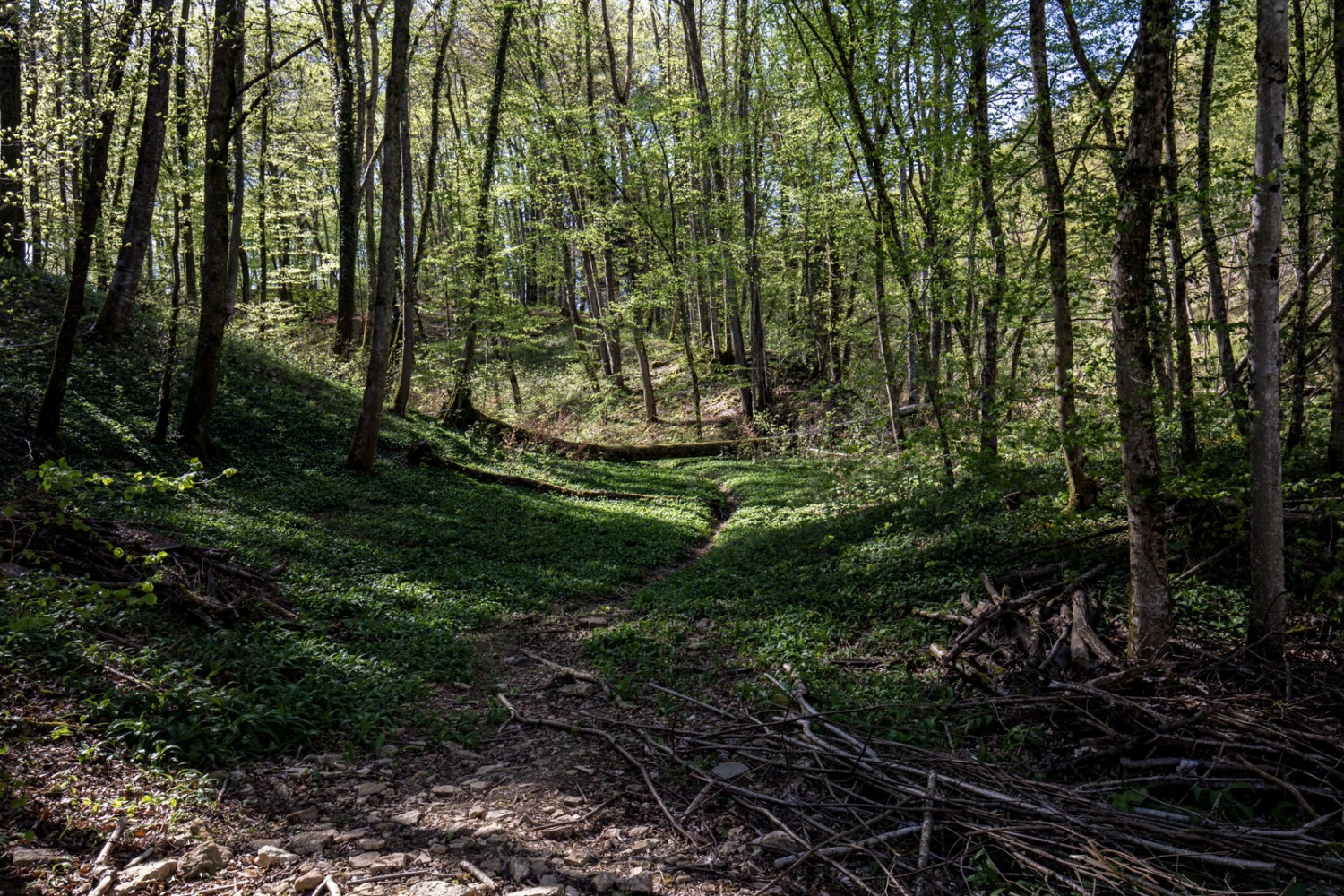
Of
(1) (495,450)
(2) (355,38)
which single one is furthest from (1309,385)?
(2) (355,38)

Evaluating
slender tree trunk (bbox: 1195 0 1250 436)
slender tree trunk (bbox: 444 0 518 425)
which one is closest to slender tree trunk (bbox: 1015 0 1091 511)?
slender tree trunk (bbox: 1195 0 1250 436)

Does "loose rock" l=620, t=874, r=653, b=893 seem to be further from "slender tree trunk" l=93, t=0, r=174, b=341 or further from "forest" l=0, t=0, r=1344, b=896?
"slender tree trunk" l=93, t=0, r=174, b=341

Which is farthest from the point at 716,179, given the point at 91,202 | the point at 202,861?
the point at 202,861

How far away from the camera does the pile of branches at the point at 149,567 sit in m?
5.34

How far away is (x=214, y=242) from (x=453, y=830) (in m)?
10.9

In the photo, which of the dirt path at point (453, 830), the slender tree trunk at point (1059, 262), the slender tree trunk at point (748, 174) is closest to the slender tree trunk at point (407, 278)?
the slender tree trunk at point (748, 174)

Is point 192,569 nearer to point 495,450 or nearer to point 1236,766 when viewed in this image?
point 1236,766

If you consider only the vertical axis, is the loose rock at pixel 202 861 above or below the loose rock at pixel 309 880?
above

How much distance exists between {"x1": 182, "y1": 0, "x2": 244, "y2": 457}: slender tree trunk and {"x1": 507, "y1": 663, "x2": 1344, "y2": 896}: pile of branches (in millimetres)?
10257

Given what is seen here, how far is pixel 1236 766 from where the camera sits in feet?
11.5

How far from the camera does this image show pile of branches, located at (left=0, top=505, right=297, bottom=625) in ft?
17.5

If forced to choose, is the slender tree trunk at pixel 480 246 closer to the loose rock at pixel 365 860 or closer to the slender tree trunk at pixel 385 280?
the slender tree trunk at pixel 385 280

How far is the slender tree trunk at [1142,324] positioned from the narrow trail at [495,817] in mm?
3421

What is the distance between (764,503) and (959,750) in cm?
1015
